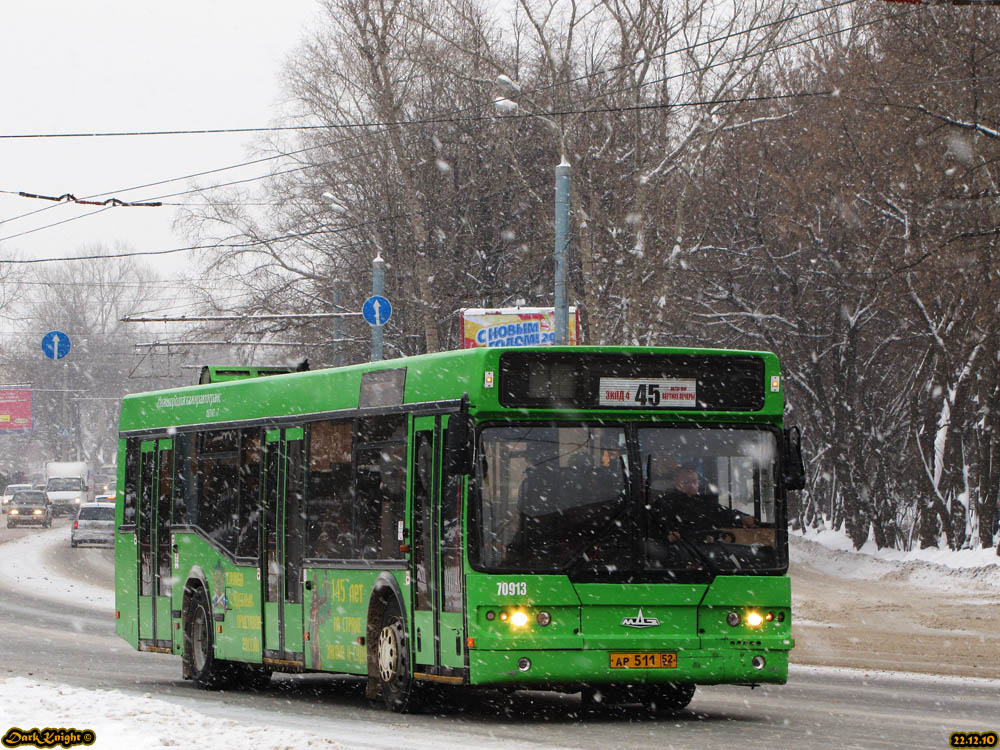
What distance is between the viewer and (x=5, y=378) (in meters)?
125

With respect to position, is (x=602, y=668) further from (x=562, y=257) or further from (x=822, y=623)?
(x=562, y=257)

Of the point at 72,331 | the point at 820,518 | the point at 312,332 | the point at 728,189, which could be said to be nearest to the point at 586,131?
the point at 728,189

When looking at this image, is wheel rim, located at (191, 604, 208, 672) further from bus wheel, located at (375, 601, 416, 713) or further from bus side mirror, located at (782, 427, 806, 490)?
bus side mirror, located at (782, 427, 806, 490)

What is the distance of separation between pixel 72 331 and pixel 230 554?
4143 inches

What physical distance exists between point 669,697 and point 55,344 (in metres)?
40.8

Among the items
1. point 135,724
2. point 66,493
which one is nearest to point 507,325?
point 135,724

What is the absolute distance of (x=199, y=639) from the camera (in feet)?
55.1

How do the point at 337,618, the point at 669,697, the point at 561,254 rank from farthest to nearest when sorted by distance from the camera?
the point at 561,254
the point at 337,618
the point at 669,697

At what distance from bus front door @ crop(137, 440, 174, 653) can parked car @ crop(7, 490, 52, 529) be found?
5350cm

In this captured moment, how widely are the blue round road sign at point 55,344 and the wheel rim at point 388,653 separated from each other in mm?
39286

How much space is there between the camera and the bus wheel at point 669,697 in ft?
43.6

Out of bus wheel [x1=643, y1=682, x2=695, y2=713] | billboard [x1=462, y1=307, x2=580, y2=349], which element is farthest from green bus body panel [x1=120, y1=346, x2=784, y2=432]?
billboard [x1=462, y1=307, x2=580, y2=349]

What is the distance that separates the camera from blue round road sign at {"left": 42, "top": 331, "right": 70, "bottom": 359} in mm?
50938

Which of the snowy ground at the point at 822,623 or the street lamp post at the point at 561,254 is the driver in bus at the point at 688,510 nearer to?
the snowy ground at the point at 822,623
